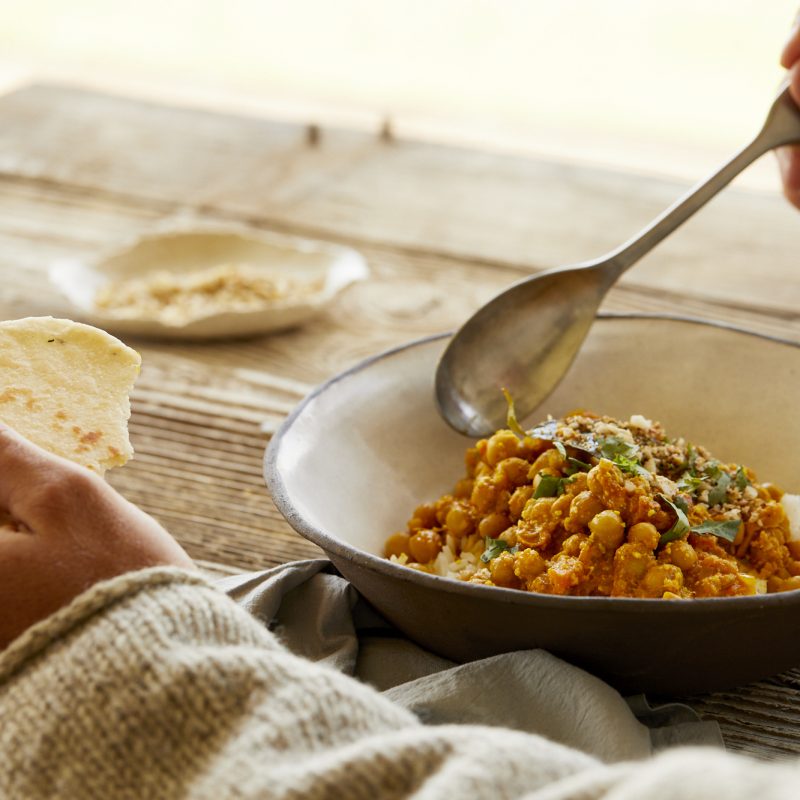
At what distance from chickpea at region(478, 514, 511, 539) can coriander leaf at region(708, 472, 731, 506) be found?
0.64 ft

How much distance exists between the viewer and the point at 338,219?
8.27ft

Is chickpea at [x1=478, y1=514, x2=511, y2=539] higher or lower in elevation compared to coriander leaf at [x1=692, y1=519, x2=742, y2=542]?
lower

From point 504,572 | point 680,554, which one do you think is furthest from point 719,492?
point 504,572

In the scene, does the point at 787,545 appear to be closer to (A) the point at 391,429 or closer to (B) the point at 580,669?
(B) the point at 580,669

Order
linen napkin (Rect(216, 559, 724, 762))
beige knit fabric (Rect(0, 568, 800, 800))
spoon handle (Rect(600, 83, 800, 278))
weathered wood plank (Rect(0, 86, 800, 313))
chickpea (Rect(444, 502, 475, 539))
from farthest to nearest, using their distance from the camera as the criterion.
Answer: weathered wood plank (Rect(0, 86, 800, 313)) → spoon handle (Rect(600, 83, 800, 278)) → chickpea (Rect(444, 502, 475, 539)) → linen napkin (Rect(216, 559, 724, 762)) → beige knit fabric (Rect(0, 568, 800, 800))

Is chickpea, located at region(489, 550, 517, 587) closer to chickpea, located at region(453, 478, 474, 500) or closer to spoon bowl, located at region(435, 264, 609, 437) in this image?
chickpea, located at region(453, 478, 474, 500)

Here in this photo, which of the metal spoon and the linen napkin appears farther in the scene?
the metal spoon

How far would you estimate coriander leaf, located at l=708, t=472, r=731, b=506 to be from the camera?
1096mm

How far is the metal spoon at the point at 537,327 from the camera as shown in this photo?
135cm

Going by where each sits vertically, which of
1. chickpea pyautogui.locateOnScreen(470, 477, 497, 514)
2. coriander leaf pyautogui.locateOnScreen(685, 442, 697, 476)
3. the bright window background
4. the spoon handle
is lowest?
the bright window background

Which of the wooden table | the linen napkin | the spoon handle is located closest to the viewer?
the linen napkin

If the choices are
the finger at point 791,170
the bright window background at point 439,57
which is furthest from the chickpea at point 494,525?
the bright window background at point 439,57

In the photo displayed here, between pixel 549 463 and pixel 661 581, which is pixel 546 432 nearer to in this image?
pixel 549 463

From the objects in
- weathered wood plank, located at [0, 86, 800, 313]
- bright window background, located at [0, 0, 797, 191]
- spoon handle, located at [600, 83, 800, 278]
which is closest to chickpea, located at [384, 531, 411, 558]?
spoon handle, located at [600, 83, 800, 278]
